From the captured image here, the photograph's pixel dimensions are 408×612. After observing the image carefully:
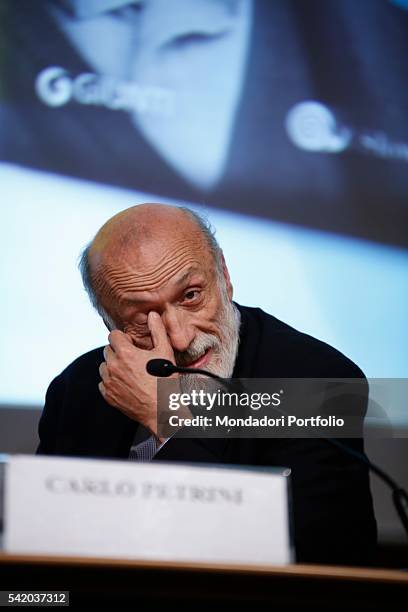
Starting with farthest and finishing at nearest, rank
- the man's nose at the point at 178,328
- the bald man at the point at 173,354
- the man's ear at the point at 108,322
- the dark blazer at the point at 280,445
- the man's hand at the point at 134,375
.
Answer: the man's ear at the point at 108,322, the man's nose at the point at 178,328, the man's hand at the point at 134,375, the bald man at the point at 173,354, the dark blazer at the point at 280,445

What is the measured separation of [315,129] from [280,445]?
1.38 metres

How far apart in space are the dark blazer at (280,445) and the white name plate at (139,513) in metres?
0.54

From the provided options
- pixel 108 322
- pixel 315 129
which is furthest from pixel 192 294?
pixel 315 129

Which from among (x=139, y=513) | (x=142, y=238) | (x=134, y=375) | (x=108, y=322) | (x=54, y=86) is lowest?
(x=139, y=513)

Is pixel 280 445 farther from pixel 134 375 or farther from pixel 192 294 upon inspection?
pixel 192 294

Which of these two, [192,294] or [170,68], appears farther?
[170,68]

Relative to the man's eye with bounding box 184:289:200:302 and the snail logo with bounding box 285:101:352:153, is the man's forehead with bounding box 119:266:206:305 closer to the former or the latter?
the man's eye with bounding box 184:289:200:302

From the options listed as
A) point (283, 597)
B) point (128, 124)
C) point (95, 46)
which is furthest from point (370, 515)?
point (95, 46)

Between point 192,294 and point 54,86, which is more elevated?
point 54,86

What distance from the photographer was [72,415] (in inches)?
94.8

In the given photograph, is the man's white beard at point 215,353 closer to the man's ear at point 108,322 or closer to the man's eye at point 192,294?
the man's eye at point 192,294

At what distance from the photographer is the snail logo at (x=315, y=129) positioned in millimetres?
2879

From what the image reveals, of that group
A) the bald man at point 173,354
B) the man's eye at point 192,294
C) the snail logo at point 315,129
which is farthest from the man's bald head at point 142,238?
the snail logo at point 315,129

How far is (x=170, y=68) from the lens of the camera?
2.89 m
